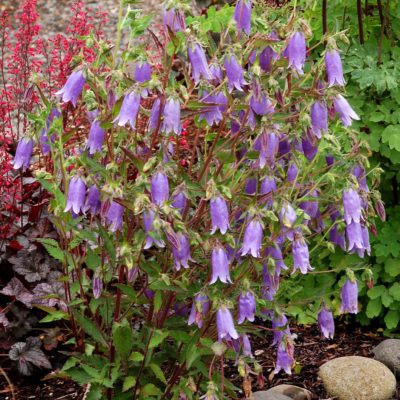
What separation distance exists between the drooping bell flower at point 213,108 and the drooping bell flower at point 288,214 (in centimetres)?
36

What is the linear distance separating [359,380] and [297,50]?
1.98 meters

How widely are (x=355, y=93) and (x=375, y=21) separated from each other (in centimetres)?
50

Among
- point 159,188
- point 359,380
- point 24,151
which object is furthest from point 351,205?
point 359,380

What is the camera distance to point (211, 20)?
15.3ft

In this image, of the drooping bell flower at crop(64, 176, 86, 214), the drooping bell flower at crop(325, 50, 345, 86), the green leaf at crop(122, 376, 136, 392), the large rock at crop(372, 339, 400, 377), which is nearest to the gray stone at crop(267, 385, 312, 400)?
the large rock at crop(372, 339, 400, 377)

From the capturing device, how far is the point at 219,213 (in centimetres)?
248

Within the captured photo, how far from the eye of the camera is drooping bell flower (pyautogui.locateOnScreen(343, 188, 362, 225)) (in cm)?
272

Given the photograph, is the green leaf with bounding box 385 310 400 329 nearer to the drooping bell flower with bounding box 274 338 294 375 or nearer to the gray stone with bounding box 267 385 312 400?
the gray stone with bounding box 267 385 312 400

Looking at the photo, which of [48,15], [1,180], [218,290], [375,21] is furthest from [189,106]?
[48,15]

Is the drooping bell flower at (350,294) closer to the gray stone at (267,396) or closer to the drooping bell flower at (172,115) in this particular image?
the gray stone at (267,396)

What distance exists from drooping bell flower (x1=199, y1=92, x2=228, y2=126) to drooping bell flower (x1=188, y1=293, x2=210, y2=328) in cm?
59

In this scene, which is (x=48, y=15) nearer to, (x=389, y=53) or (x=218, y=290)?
(x=389, y=53)

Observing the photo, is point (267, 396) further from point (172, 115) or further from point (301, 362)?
point (172, 115)

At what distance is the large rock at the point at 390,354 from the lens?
4.09 metres
